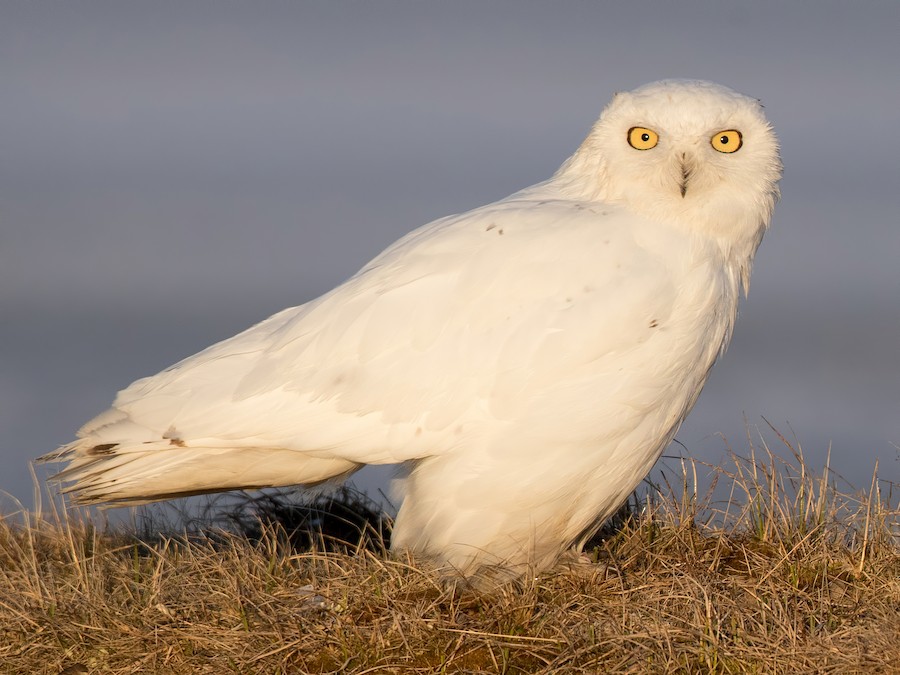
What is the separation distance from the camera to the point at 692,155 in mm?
4941

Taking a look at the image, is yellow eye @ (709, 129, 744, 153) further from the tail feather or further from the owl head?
the tail feather

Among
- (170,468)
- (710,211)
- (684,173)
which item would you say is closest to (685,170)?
(684,173)

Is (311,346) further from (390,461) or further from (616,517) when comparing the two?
(616,517)

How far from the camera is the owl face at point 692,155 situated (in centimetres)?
493

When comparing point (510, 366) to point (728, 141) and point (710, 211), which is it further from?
point (728, 141)

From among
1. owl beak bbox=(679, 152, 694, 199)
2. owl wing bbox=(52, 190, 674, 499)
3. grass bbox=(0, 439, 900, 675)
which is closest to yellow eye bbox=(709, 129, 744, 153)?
owl beak bbox=(679, 152, 694, 199)

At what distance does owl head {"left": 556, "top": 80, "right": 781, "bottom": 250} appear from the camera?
493 cm

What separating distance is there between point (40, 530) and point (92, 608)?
1878 mm

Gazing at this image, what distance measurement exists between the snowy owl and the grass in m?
0.34

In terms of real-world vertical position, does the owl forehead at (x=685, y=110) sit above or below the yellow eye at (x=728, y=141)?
above

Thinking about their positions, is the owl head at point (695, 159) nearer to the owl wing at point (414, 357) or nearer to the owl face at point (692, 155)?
the owl face at point (692, 155)

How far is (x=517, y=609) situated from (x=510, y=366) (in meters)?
0.92

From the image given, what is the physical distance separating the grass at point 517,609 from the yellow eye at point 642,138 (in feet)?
5.61

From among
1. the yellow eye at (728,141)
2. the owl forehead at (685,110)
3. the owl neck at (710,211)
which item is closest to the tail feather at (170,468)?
the owl neck at (710,211)
